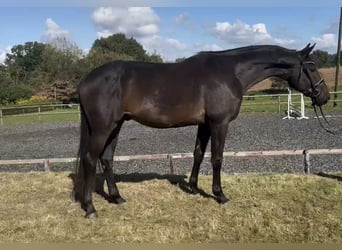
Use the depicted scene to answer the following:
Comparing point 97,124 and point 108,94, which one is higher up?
point 108,94

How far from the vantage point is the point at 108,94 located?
438 centimetres

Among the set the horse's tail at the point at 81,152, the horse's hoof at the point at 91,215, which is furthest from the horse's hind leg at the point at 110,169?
the horse's hoof at the point at 91,215

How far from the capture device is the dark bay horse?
14.5ft

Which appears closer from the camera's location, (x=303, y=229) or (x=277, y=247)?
(x=277, y=247)

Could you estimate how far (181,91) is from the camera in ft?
14.9

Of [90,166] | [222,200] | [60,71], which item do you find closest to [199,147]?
[222,200]

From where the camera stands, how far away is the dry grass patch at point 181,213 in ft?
12.4

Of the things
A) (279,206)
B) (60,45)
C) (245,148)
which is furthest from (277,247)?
(60,45)

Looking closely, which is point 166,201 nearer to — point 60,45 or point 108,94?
point 108,94

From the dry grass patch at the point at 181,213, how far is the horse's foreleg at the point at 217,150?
13cm

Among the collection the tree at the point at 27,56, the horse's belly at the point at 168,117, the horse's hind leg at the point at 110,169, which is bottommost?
the horse's hind leg at the point at 110,169

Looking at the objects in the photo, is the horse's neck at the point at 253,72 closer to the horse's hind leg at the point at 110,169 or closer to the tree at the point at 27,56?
→ the horse's hind leg at the point at 110,169

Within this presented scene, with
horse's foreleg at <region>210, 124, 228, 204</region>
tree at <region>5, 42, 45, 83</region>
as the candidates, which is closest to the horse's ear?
horse's foreleg at <region>210, 124, 228, 204</region>

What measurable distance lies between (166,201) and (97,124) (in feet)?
4.34
